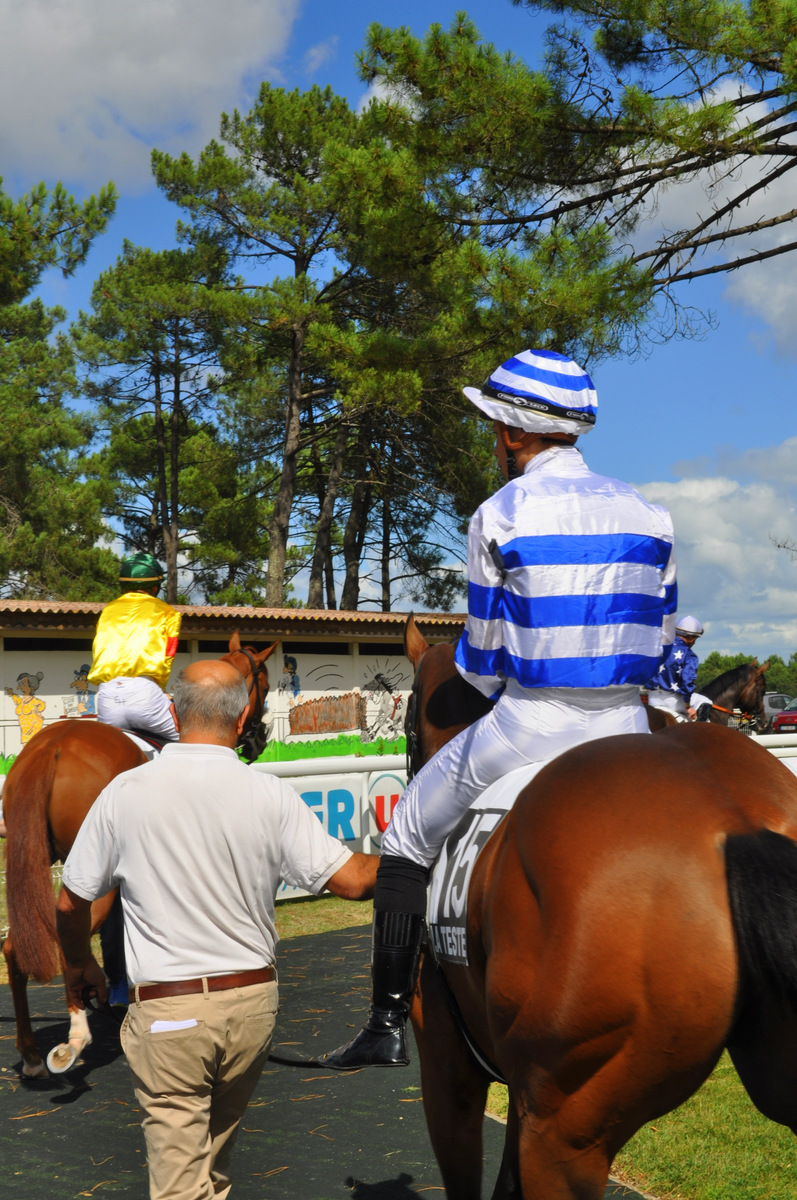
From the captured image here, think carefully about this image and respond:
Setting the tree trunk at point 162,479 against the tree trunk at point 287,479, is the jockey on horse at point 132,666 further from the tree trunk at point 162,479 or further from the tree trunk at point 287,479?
the tree trunk at point 162,479

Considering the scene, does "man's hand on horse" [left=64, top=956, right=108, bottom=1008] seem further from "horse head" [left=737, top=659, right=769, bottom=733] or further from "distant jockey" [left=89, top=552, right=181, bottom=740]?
"horse head" [left=737, top=659, right=769, bottom=733]

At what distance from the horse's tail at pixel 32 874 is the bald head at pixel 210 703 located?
228 centimetres

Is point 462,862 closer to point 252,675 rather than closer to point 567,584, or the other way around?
point 567,584

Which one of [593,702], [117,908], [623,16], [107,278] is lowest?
[117,908]

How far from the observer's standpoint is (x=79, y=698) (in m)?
18.4

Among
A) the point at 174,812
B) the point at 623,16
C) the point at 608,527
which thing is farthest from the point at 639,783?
the point at 623,16

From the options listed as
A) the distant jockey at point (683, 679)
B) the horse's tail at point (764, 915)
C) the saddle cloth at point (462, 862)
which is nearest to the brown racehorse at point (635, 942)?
the horse's tail at point (764, 915)

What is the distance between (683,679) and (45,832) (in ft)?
18.2

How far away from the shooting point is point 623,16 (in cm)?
901

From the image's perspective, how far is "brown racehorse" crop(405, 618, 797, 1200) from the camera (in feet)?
5.86

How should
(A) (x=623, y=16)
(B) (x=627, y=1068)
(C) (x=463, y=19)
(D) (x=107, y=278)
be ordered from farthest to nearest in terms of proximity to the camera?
(D) (x=107, y=278) → (C) (x=463, y=19) → (A) (x=623, y=16) → (B) (x=627, y=1068)

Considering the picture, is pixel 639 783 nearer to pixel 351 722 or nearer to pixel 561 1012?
pixel 561 1012

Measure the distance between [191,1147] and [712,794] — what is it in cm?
162

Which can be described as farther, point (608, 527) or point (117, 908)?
point (117, 908)
